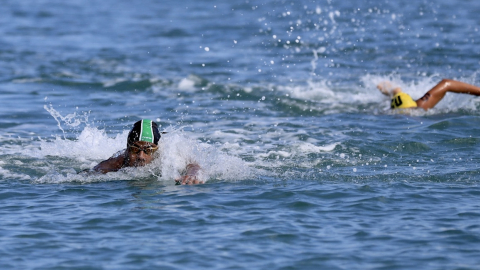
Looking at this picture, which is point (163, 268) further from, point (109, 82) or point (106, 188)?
point (109, 82)

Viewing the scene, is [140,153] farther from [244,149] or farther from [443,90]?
[443,90]

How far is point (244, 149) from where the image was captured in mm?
12672

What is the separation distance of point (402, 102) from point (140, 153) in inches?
279

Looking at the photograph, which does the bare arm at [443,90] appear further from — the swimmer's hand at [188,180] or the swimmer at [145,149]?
the swimmer's hand at [188,180]

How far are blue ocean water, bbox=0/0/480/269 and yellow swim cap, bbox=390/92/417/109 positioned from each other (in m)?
0.37

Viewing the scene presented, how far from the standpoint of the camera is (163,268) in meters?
7.26

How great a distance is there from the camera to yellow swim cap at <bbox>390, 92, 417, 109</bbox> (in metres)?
15.5

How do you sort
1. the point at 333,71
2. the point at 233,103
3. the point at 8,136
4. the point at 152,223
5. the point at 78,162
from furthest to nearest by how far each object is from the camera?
the point at 333,71, the point at 233,103, the point at 8,136, the point at 78,162, the point at 152,223

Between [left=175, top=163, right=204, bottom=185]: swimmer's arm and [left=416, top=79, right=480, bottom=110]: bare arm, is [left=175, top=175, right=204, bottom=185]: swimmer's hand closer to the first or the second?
[left=175, top=163, right=204, bottom=185]: swimmer's arm

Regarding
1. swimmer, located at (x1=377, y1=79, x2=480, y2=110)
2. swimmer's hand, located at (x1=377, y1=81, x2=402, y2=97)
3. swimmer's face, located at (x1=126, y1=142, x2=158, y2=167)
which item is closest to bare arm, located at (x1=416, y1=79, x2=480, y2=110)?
swimmer, located at (x1=377, y1=79, x2=480, y2=110)

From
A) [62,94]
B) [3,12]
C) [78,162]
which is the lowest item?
[78,162]

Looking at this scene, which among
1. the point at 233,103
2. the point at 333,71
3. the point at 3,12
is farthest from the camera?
the point at 3,12

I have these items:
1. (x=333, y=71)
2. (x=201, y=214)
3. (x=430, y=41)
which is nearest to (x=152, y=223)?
(x=201, y=214)

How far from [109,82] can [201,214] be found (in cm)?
1112
